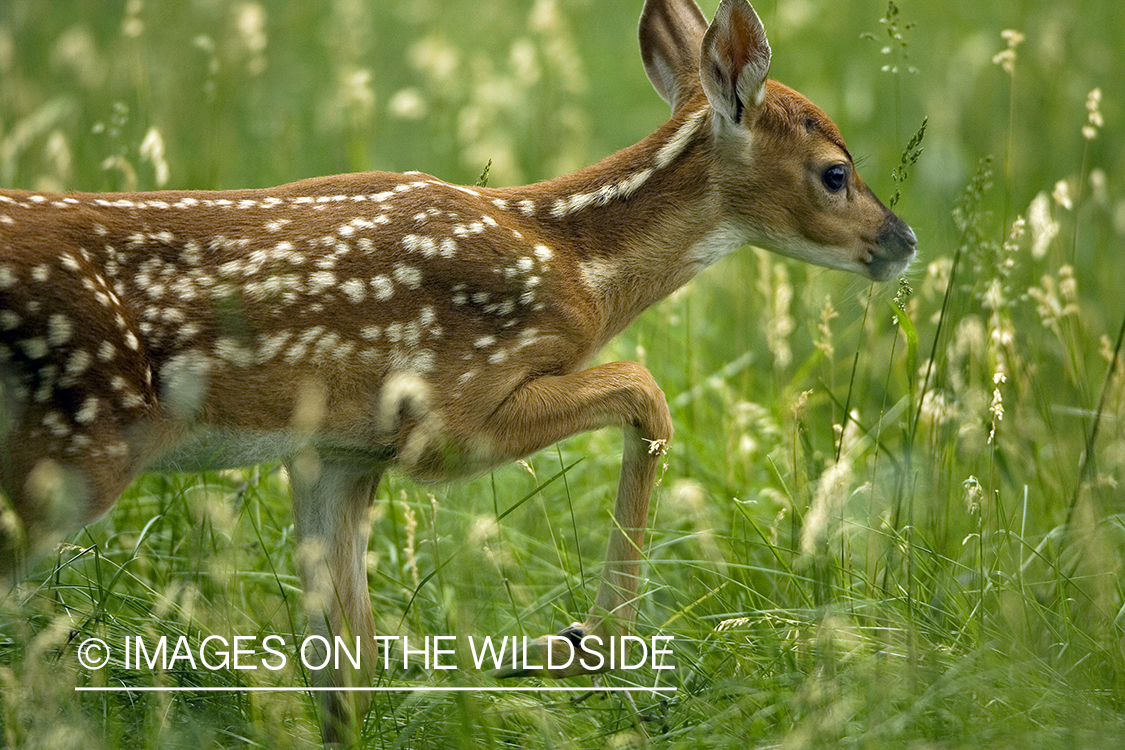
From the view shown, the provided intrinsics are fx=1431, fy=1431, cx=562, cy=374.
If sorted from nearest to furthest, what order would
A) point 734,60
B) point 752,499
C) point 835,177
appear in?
point 734,60
point 835,177
point 752,499

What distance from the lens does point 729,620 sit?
414cm

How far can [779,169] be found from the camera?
4562 mm

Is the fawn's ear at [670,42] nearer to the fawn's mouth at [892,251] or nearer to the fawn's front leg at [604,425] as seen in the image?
the fawn's mouth at [892,251]

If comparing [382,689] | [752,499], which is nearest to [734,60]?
[752,499]

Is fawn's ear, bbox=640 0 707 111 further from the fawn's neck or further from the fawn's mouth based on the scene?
the fawn's mouth

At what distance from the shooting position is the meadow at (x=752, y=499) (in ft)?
12.3

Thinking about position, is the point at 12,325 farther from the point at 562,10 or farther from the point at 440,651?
the point at 562,10

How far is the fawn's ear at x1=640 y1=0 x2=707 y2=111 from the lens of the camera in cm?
493

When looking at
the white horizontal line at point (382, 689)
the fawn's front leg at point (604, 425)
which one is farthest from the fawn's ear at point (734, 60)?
the white horizontal line at point (382, 689)

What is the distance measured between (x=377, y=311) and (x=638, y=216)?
93 centimetres

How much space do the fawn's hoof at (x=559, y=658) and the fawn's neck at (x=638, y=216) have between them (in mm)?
992

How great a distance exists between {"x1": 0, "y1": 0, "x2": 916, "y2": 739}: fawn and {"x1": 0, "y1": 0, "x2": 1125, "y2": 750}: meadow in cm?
24

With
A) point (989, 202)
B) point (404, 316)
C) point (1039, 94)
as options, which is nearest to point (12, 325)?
point (404, 316)

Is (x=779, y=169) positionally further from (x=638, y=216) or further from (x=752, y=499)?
(x=752, y=499)
